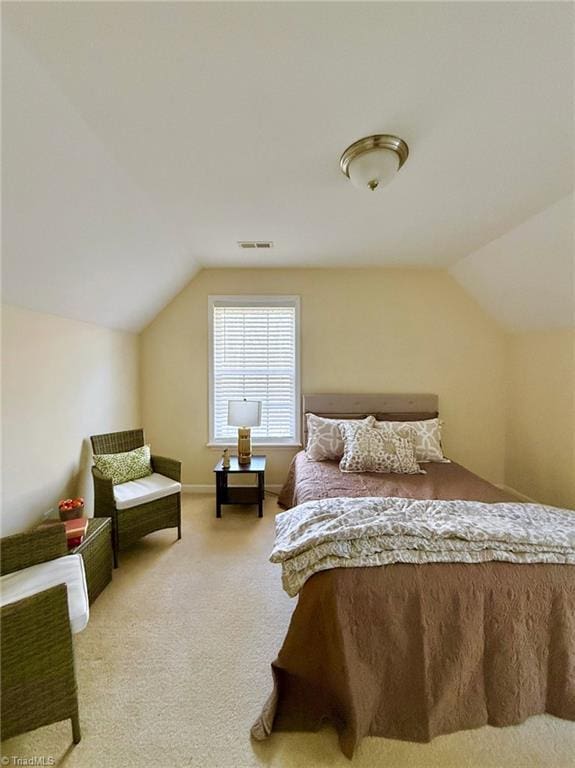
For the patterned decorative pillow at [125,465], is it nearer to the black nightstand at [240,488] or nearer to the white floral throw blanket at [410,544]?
the black nightstand at [240,488]

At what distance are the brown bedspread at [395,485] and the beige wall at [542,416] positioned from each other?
1090mm

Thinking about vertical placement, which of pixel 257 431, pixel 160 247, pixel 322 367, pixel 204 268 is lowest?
pixel 257 431

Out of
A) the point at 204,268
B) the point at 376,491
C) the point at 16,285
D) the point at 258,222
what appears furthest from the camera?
the point at 204,268

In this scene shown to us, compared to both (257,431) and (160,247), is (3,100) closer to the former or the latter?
(160,247)

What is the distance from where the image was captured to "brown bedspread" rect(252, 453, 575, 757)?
1.21 meters

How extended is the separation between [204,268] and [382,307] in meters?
2.08

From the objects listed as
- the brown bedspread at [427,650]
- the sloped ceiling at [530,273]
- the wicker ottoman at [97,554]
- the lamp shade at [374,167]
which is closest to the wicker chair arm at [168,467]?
the wicker ottoman at [97,554]

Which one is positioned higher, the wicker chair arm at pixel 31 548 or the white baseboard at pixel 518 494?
the wicker chair arm at pixel 31 548

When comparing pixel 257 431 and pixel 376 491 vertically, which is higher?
pixel 257 431

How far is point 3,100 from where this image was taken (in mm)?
1153

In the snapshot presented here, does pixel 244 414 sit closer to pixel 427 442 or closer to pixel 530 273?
pixel 427 442

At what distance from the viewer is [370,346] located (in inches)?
141

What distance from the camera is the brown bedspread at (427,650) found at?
3.97 feet

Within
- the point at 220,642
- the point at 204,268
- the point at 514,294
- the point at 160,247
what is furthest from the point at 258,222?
the point at 220,642
